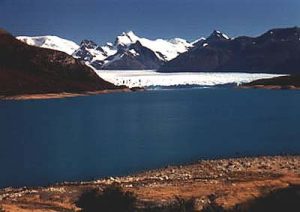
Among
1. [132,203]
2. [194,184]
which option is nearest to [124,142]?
[194,184]

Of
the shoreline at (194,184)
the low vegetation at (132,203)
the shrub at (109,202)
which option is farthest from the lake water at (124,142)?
the low vegetation at (132,203)

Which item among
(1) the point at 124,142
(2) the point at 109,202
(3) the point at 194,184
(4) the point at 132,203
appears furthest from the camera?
(1) the point at 124,142

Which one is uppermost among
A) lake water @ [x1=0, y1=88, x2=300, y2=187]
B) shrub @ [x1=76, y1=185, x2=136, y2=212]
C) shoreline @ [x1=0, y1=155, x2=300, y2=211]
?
shrub @ [x1=76, y1=185, x2=136, y2=212]

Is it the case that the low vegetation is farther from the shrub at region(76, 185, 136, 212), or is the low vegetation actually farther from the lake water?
the lake water

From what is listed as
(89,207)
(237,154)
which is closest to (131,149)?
(237,154)

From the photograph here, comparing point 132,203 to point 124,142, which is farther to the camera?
point 124,142

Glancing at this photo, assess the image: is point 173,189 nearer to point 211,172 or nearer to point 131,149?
point 211,172

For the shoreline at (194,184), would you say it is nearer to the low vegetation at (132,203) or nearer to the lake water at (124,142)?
the lake water at (124,142)

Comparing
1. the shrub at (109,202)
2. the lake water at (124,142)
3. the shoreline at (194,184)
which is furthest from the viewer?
the lake water at (124,142)

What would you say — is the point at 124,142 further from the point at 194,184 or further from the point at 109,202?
the point at 109,202

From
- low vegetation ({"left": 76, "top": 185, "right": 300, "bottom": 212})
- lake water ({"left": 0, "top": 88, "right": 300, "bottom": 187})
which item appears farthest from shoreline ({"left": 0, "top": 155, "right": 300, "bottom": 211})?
low vegetation ({"left": 76, "top": 185, "right": 300, "bottom": 212})
